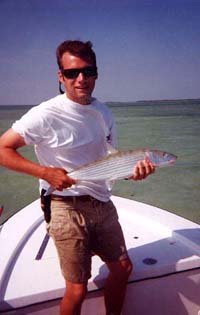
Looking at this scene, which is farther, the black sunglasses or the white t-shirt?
the black sunglasses

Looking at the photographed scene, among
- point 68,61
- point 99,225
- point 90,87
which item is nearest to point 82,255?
point 99,225

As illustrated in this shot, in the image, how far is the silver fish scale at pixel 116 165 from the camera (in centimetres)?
219

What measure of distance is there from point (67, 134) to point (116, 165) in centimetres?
37

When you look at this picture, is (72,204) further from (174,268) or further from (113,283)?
(174,268)

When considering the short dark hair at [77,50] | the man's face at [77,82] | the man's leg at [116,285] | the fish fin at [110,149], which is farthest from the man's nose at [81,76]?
the man's leg at [116,285]

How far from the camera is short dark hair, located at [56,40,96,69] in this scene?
2.23m

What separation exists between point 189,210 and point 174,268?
676 cm

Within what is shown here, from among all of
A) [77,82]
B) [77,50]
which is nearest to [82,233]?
[77,82]

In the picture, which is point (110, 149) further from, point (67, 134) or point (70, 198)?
point (70, 198)

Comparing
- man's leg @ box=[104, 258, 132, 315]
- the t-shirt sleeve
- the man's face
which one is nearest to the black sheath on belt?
the t-shirt sleeve

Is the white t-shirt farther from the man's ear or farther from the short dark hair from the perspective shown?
the short dark hair

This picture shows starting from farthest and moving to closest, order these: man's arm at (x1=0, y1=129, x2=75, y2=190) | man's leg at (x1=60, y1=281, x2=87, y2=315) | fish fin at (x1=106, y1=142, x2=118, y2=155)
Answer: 1. fish fin at (x1=106, y1=142, x2=118, y2=155)
2. man's leg at (x1=60, y1=281, x2=87, y2=315)
3. man's arm at (x1=0, y1=129, x2=75, y2=190)

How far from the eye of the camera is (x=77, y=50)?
7.30 feet

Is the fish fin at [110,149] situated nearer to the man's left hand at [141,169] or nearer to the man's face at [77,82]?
the man's left hand at [141,169]
